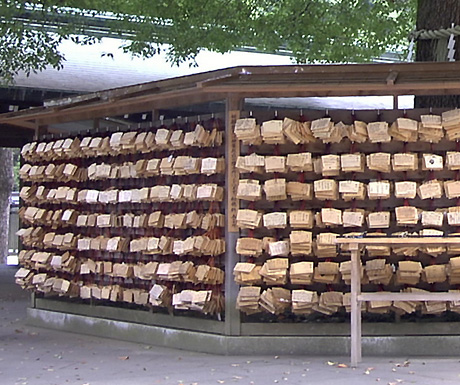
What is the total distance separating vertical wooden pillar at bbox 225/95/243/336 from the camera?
31.6ft

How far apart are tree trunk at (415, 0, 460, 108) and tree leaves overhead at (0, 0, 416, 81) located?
170 inches

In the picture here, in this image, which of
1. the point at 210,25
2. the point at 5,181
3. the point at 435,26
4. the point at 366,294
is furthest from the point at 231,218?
the point at 5,181

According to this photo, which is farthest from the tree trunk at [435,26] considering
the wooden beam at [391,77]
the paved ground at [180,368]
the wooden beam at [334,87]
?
the paved ground at [180,368]

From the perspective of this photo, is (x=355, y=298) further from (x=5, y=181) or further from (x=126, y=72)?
(x=5, y=181)

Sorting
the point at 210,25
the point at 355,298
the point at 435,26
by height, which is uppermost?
the point at 210,25

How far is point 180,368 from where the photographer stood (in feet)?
29.4

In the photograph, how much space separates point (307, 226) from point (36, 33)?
1002 cm

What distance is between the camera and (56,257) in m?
11.7

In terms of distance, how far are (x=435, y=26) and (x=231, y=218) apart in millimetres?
4447

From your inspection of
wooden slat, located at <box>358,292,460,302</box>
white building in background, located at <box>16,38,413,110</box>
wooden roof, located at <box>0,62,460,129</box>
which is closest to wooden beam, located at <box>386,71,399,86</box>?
wooden roof, located at <box>0,62,460,129</box>

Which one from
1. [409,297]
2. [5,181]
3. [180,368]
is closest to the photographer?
[409,297]

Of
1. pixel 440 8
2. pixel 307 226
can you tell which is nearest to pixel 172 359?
pixel 307 226

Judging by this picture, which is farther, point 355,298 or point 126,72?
point 126,72

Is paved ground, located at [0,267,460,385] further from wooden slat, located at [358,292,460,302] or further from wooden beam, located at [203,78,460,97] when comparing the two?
wooden beam, located at [203,78,460,97]
